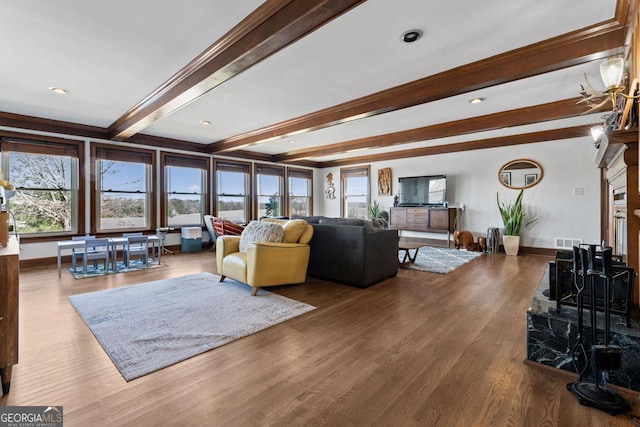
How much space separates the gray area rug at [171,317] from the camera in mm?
2164

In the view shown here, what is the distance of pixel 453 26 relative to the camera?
231 centimetres

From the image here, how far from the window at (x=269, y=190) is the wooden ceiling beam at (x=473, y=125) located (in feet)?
6.67

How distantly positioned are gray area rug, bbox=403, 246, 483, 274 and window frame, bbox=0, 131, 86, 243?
606cm

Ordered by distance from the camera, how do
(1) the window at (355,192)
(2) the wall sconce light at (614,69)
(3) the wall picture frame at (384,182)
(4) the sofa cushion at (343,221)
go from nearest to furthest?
(2) the wall sconce light at (614,69) < (4) the sofa cushion at (343,221) < (3) the wall picture frame at (384,182) < (1) the window at (355,192)

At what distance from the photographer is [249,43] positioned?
2311mm

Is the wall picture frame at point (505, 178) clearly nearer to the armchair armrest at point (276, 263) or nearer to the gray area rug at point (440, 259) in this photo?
the gray area rug at point (440, 259)

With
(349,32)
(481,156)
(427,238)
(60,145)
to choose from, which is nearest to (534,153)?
(481,156)

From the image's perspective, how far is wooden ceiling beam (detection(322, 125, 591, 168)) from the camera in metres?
5.66

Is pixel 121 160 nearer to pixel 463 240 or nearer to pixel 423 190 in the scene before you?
pixel 423 190

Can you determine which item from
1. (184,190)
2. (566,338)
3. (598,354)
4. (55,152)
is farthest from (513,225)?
(55,152)

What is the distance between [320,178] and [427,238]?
4243 mm

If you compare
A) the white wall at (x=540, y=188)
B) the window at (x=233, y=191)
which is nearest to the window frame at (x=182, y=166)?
the window at (x=233, y=191)

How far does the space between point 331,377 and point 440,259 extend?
14.5 feet

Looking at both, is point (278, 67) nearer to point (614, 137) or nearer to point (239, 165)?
point (614, 137)
